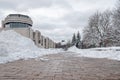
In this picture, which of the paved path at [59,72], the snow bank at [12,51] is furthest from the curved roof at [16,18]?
the paved path at [59,72]

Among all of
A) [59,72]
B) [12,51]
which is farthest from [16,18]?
[59,72]

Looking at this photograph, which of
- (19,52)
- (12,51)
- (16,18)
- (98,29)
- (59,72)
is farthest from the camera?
(16,18)

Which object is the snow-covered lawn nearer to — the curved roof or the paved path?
the paved path

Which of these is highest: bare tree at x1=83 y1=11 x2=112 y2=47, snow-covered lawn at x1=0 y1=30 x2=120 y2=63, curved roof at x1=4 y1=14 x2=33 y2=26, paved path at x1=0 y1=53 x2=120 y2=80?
curved roof at x1=4 y1=14 x2=33 y2=26

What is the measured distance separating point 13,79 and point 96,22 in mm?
38192

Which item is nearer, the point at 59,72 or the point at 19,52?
the point at 59,72

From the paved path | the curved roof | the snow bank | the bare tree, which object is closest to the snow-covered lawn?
the snow bank

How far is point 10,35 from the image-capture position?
2214 cm

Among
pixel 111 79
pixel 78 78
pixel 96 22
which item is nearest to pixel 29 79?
pixel 78 78

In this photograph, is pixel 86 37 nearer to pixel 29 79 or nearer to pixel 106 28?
pixel 106 28

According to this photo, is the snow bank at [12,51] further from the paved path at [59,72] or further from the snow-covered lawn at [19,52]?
the paved path at [59,72]

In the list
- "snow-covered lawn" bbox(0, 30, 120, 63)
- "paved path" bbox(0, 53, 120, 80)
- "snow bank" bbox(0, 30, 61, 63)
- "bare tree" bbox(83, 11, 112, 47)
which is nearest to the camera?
→ "paved path" bbox(0, 53, 120, 80)

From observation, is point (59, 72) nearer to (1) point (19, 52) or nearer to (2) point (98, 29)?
(1) point (19, 52)

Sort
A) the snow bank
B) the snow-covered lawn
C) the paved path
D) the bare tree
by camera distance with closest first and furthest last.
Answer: the paved path, the snow bank, the snow-covered lawn, the bare tree
